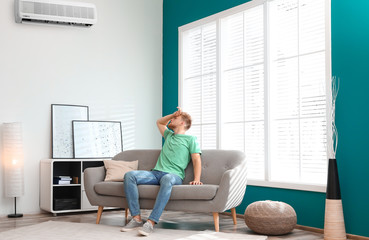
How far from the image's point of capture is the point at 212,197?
13.0 feet

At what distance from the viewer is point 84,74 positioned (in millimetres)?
5969

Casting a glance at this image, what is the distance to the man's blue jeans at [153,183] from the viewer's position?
396cm

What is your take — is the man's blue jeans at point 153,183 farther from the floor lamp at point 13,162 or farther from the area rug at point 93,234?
the floor lamp at point 13,162

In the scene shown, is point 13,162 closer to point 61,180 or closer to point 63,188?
point 61,180

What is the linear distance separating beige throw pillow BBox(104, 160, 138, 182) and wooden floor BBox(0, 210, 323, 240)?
469 mm

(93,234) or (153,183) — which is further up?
(153,183)

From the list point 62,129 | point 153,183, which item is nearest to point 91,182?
point 153,183

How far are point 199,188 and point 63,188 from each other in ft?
7.92

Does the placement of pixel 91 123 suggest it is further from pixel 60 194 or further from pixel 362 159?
pixel 362 159

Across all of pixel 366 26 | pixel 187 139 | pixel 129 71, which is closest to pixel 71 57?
pixel 129 71

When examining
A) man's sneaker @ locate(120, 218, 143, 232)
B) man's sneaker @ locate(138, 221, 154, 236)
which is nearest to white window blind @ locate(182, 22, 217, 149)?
man's sneaker @ locate(120, 218, 143, 232)

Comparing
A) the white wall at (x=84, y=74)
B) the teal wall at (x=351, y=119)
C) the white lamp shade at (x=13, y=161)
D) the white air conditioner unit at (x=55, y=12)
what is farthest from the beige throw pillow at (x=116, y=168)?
the white air conditioner unit at (x=55, y=12)

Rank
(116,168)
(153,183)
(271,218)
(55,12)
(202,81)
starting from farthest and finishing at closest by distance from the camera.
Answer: (202,81), (55,12), (116,168), (153,183), (271,218)

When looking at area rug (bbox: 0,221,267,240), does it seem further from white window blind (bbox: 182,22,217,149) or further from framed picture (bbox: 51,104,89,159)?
white window blind (bbox: 182,22,217,149)
